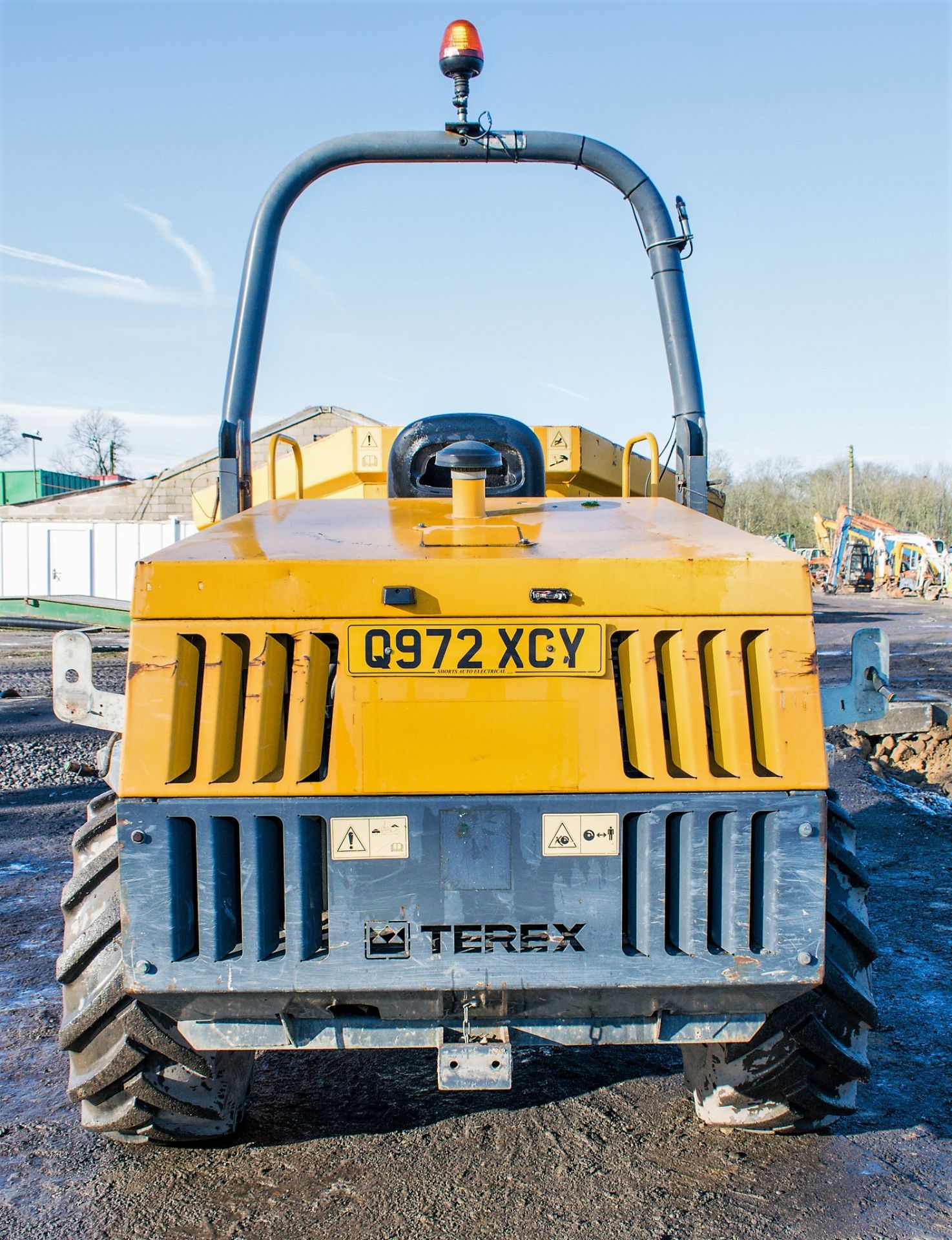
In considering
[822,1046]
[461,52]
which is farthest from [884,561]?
[822,1046]

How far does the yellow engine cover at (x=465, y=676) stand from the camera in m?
2.52

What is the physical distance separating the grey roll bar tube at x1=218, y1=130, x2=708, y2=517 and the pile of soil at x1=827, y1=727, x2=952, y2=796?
5440mm

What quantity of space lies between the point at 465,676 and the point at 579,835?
459mm

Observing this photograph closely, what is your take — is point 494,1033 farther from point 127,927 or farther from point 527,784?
point 127,927

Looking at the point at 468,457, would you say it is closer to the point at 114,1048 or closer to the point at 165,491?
the point at 114,1048

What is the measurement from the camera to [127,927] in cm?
254

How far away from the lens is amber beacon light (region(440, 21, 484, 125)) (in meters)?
4.11

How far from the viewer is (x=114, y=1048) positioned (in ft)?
9.07

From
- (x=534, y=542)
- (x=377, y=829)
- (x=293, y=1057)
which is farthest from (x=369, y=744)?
(x=293, y=1057)

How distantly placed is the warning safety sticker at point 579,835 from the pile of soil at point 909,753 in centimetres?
681

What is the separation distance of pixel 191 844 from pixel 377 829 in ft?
1.46

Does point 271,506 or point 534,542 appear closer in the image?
point 534,542

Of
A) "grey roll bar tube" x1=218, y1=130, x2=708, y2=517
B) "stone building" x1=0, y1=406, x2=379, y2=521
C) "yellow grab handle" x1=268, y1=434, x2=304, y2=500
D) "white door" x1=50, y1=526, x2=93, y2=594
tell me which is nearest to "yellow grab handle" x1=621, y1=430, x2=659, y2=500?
"grey roll bar tube" x1=218, y1=130, x2=708, y2=517

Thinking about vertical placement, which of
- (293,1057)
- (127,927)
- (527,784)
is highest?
(527,784)
